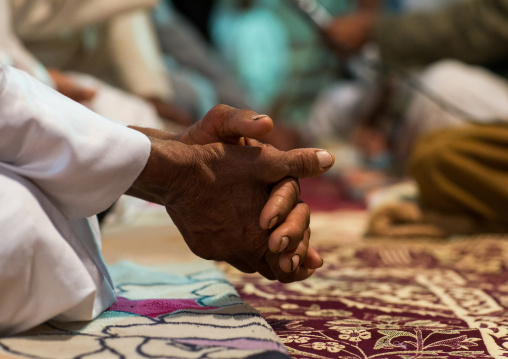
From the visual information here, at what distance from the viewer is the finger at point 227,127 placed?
0.78 meters

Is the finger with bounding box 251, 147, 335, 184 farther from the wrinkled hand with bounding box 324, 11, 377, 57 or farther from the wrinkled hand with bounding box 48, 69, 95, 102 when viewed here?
the wrinkled hand with bounding box 324, 11, 377, 57

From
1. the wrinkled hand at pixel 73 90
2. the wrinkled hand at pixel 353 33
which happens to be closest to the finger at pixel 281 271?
the wrinkled hand at pixel 73 90

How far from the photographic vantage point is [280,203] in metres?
0.78

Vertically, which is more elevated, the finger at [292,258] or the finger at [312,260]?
the finger at [312,260]

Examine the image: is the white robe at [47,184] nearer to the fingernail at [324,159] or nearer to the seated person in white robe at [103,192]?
the seated person in white robe at [103,192]

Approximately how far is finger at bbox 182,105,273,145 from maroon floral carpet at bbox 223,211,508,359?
0.83ft

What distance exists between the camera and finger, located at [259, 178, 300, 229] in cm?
77

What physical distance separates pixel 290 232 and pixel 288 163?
0.10m

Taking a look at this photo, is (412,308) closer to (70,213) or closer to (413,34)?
(70,213)

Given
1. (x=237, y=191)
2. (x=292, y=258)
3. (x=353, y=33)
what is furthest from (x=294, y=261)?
(x=353, y=33)

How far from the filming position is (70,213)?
29.0 inches

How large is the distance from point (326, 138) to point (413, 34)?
162 cm

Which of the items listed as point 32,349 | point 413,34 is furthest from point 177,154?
point 413,34

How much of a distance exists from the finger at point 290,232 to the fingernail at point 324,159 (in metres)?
0.07
